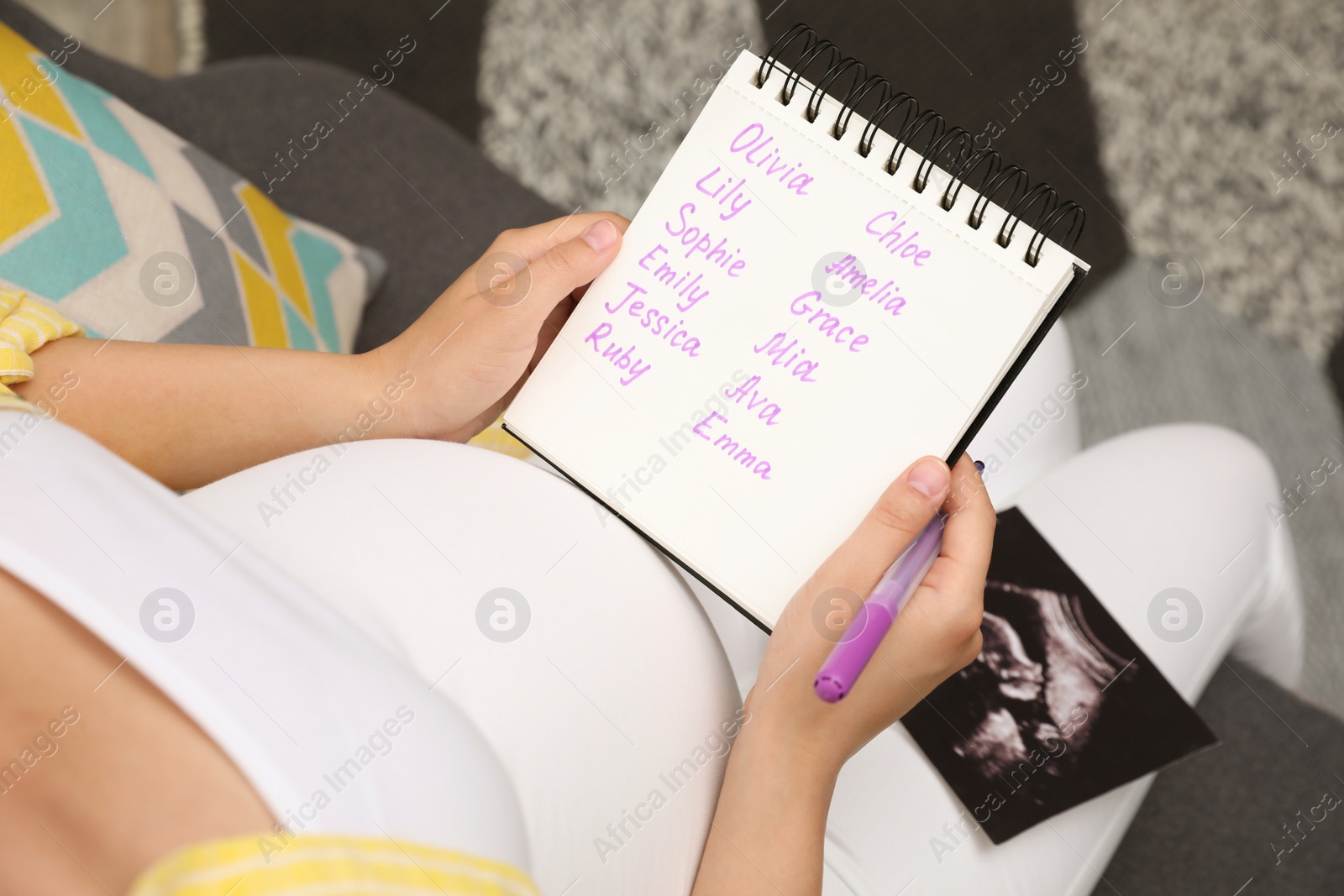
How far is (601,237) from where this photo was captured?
1.64ft

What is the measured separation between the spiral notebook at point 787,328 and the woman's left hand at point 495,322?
24mm

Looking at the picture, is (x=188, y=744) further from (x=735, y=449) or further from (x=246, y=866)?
(x=735, y=449)

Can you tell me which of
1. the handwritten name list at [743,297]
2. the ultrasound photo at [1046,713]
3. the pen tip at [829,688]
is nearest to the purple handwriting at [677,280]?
the handwritten name list at [743,297]

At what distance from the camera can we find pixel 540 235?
55 centimetres

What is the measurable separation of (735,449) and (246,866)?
301 mm

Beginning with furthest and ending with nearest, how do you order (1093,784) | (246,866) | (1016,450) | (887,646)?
(1016,450), (1093,784), (887,646), (246,866)

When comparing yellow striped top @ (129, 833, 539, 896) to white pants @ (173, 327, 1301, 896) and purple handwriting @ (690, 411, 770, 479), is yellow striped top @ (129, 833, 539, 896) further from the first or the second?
purple handwriting @ (690, 411, 770, 479)

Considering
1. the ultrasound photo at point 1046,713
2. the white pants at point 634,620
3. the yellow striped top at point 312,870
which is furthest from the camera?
the ultrasound photo at point 1046,713

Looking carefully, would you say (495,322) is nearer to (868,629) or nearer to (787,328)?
(787,328)

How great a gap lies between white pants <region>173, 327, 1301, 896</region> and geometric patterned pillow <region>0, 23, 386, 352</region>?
236 mm

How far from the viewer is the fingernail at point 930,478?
1.44 feet

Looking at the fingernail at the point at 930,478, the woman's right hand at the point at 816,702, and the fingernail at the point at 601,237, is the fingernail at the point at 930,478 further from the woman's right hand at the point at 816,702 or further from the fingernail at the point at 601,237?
the fingernail at the point at 601,237

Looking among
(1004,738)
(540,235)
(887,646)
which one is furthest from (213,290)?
(1004,738)

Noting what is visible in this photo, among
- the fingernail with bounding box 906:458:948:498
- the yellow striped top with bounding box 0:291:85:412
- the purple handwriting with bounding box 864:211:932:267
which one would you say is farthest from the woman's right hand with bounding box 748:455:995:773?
the yellow striped top with bounding box 0:291:85:412
